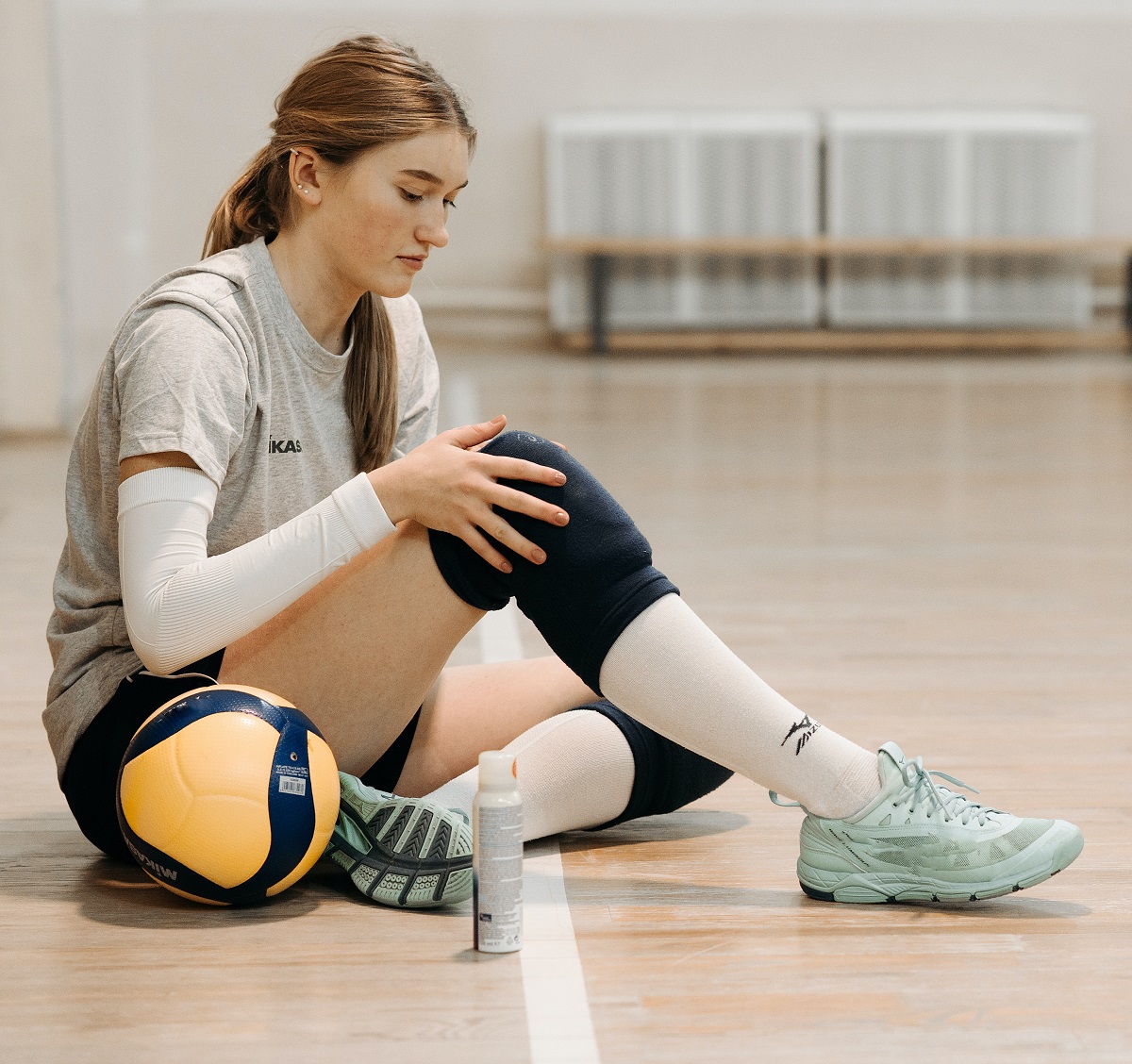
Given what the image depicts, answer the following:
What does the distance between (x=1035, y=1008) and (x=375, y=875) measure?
0.70 meters

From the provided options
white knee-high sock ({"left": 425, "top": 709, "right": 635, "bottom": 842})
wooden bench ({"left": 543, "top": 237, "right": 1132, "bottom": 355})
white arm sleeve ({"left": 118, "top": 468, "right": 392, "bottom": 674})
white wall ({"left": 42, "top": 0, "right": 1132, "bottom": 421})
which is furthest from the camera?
white wall ({"left": 42, "top": 0, "right": 1132, "bottom": 421})

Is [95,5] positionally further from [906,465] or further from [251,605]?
[251,605]

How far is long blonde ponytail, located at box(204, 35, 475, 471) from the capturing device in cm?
169

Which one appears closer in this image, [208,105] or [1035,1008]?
[1035,1008]

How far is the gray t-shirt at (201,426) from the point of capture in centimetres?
159

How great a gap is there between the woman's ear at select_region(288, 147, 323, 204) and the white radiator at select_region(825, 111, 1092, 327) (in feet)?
28.0

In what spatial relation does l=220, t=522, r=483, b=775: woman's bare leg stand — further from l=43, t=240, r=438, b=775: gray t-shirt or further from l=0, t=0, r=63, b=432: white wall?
l=0, t=0, r=63, b=432: white wall

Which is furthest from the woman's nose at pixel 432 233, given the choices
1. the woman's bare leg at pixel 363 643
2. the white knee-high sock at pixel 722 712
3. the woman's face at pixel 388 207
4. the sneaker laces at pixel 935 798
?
the sneaker laces at pixel 935 798

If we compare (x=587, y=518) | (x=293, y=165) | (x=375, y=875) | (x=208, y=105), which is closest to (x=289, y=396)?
(x=293, y=165)

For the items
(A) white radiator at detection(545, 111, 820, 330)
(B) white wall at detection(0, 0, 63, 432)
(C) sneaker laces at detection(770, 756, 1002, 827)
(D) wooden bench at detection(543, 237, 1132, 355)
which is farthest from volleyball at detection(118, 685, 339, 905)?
(A) white radiator at detection(545, 111, 820, 330)

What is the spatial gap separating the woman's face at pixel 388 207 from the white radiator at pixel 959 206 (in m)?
8.52

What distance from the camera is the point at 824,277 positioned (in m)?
10.1

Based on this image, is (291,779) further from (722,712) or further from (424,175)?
(424,175)

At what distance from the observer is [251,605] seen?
5.18 feet
